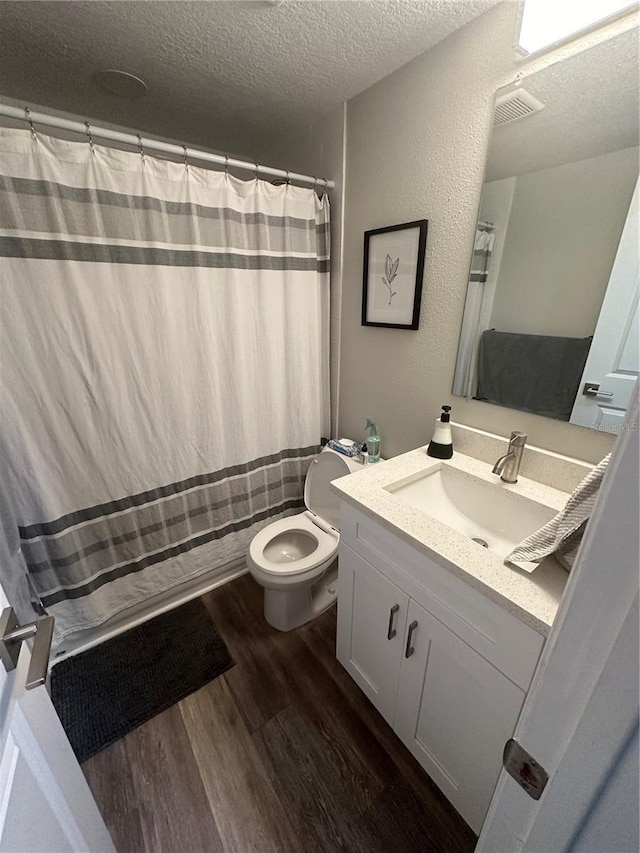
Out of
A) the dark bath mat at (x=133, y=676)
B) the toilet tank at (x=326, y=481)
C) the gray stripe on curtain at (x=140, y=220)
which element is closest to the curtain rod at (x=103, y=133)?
the gray stripe on curtain at (x=140, y=220)

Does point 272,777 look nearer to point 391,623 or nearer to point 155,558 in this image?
point 391,623

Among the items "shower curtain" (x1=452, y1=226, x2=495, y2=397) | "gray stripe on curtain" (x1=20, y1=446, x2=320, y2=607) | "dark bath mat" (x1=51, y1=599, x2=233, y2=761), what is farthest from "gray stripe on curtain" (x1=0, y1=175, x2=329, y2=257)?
"dark bath mat" (x1=51, y1=599, x2=233, y2=761)

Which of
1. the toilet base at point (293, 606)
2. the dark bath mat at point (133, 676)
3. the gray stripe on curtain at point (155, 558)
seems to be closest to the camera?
the dark bath mat at point (133, 676)

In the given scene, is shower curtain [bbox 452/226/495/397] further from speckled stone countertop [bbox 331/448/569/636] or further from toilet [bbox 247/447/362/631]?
toilet [bbox 247/447/362/631]

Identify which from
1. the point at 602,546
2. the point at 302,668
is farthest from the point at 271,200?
the point at 302,668

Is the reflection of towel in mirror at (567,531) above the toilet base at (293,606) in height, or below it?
above

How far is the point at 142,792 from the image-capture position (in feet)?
3.57

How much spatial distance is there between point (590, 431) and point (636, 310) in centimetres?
35

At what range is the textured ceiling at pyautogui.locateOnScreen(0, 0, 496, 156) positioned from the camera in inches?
39.6

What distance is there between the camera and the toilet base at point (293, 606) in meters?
1.54

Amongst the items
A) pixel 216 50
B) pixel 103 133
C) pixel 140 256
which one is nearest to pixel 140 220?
pixel 140 256

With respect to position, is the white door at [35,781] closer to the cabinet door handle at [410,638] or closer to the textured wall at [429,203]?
the cabinet door handle at [410,638]

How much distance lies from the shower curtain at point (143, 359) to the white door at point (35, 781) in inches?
32.7

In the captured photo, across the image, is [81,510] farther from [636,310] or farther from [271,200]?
[636,310]
